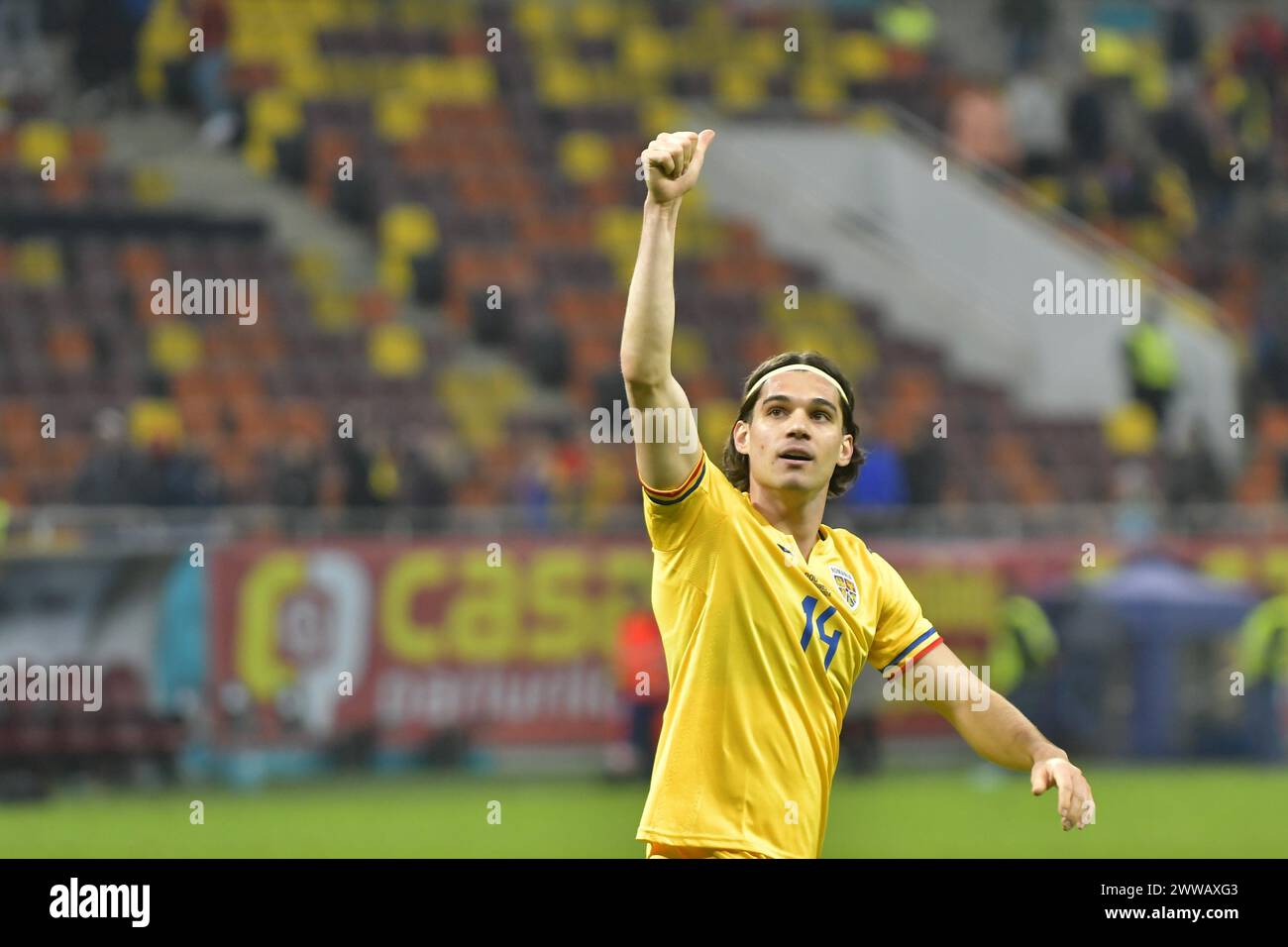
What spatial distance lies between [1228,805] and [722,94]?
14.0 meters

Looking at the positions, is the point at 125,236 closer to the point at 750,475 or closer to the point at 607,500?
the point at 607,500

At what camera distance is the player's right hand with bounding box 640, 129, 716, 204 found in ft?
15.7

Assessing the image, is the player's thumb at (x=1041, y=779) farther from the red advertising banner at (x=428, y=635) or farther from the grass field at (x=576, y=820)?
the red advertising banner at (x=428, y=635)

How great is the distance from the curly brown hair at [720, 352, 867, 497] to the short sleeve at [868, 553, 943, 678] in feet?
1.00

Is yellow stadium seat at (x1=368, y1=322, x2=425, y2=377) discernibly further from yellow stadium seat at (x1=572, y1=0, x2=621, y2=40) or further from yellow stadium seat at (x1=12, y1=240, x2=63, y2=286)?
yellow stadium seat at (x1=572, y1=0, x2=621, y2=40)

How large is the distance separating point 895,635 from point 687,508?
850 mm

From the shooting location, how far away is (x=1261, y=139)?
27.4 metres

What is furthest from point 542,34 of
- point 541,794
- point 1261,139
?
point 541,794

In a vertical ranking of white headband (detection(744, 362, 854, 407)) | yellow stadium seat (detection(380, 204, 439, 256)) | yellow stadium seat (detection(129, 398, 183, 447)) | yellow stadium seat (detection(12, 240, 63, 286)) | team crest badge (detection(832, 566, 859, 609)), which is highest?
yellow stadium seat (detection(380, 204, 439, 256))

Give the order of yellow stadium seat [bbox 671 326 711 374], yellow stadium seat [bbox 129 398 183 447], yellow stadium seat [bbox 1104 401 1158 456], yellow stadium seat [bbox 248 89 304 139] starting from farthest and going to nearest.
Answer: yellow stadium seat [bbox 248 89 304 139] → yellow stadium seat [bbox 1104 401 1158 456] → yellow stadium seat [bbox 671 326 711 374] → yellow stadium seat [bbox 129 398 183 447]

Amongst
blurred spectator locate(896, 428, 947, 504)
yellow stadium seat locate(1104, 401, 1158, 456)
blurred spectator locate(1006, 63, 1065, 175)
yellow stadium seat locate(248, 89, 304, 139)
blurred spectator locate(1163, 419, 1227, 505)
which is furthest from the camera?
blurred spectator locate(1006, 63, 1065, 175)

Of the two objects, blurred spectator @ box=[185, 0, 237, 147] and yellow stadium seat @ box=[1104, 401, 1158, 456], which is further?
blurred spectator @ box=[185, 0, 237, 147]

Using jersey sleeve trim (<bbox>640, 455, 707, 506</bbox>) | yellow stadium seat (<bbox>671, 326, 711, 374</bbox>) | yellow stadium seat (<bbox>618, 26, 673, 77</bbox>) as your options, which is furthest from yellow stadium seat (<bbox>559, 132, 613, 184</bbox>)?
jersey sleeve trim (<bbox>640, 455, 707, 506</bbox>)

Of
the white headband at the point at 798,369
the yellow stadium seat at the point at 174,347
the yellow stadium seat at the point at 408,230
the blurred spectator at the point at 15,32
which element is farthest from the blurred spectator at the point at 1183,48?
the white headband at the point at 798,369
